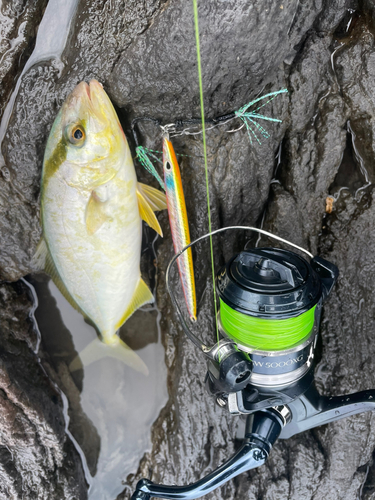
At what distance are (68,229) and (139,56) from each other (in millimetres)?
967

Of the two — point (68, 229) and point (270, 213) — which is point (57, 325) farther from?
point (270, 213)

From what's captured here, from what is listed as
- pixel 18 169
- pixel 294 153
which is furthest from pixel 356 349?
pixel 18 169

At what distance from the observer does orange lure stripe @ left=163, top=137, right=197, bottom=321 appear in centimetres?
191

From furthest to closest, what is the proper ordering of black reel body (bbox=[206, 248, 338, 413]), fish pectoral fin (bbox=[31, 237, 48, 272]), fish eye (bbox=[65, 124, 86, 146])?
fish pectoral fin (bbox=[31, 237, 48, 272]) → fish eye (bbox=[65, 124, 86, 146]) → black reel body (bbox=[206, 248, 338, 413])

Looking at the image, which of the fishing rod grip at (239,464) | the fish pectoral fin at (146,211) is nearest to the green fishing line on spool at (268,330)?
→ the fishing rod grip at (239,464)

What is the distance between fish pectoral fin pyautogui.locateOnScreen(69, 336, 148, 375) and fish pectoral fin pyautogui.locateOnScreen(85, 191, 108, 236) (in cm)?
92

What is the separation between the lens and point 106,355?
2.68 meters

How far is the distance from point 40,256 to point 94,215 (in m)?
0.52

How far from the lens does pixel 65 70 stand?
2.19 m

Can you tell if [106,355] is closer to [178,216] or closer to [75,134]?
[178,216]

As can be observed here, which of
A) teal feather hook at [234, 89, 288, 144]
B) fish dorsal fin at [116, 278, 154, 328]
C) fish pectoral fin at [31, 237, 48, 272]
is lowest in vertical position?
fish dorsal fin at [116, 278, 154, 328]

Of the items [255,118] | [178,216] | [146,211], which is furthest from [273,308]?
[255,118]

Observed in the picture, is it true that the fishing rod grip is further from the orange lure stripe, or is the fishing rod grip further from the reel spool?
the orange lure stripe

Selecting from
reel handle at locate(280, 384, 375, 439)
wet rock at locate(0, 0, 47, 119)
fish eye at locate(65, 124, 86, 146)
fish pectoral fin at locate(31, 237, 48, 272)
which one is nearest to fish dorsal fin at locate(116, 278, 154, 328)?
fish pectoral fin at locate(31, 237, 48, 272)
